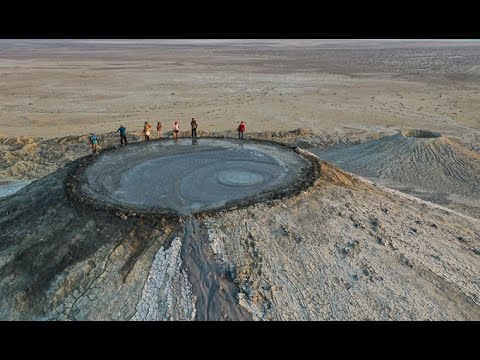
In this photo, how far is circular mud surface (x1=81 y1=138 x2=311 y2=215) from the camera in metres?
13.4

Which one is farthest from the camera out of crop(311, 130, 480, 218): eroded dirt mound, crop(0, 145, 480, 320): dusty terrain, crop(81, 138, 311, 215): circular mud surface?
crop(311, 130, 480, 218): eroded dirt mound

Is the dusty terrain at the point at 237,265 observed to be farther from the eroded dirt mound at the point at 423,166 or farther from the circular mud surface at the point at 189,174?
the eroded dirt mound at the point at 423,166

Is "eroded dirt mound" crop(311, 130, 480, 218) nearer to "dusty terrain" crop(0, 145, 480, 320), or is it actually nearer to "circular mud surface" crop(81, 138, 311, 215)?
"circular mud surface" crop(81, 138, 311, 215)

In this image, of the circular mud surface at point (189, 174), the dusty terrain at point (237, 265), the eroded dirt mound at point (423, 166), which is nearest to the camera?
the dusty terrain at point (237, 265)

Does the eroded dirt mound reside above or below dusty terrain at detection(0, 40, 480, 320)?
below

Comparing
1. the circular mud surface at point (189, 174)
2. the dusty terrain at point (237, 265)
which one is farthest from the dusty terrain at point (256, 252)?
the circular mud surface at point (189, 174)

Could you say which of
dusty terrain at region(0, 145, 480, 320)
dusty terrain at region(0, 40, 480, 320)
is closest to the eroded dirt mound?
dusty terrain at region(0, 40, 480, 320)

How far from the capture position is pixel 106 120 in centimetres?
3744

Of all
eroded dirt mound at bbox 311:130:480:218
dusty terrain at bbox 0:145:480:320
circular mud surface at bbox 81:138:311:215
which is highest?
circular mud surface at bbox 81:138:311:215

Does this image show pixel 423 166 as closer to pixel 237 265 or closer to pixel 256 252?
pixel 256 252

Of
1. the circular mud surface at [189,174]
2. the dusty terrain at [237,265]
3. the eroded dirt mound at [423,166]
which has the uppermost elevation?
the circular mud surface at [189,174]

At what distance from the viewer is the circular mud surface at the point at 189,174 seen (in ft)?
43.9

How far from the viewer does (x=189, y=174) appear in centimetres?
1527

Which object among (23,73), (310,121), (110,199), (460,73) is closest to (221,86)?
(310,121)
